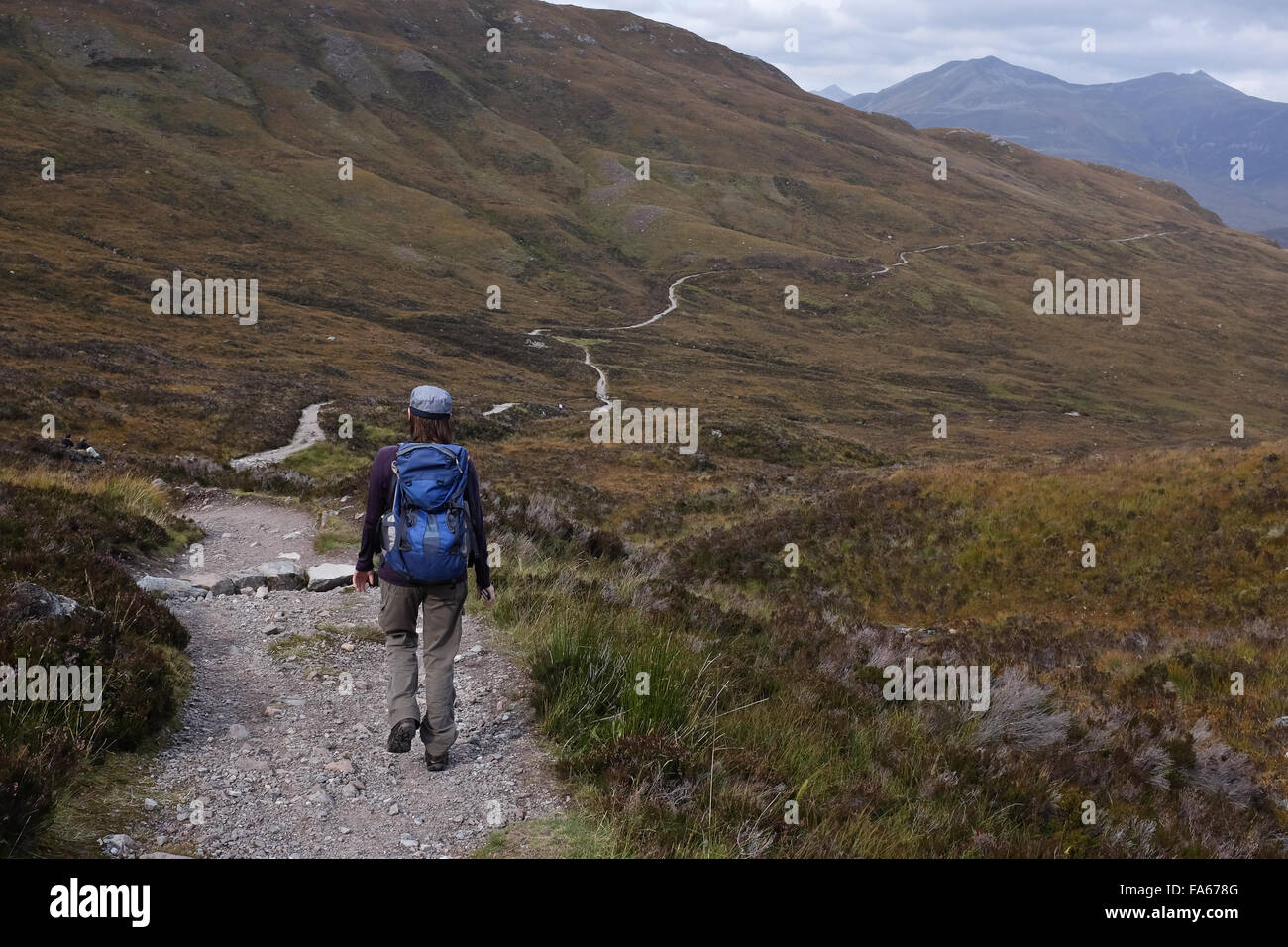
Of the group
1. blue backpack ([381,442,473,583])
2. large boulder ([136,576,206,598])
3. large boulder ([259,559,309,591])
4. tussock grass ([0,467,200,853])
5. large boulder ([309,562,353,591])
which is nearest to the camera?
tussock grass ([0,467,200,853])

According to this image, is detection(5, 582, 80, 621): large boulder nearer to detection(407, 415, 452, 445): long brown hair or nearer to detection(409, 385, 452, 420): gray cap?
detection(407, 415, 452, 445): long brown hair

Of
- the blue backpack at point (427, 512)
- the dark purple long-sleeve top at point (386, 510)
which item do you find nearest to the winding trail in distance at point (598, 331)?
the dark purple long-sleeve top at point (386, 510)

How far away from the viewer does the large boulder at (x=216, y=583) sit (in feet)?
33.3

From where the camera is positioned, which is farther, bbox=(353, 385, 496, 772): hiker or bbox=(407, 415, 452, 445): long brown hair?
bbox=(407, 415, 452, 445): long brown hair

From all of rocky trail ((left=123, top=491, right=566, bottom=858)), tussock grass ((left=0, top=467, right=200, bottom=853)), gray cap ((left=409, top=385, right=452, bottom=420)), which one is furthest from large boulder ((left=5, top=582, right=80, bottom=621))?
gray cap ((left=409, top=385, right=452, bottom=420))

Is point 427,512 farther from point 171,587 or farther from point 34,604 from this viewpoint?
point 171,587

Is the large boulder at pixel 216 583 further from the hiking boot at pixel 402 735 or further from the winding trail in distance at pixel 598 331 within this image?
the winding trail in distance at pixel 598 331

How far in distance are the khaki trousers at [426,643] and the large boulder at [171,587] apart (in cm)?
464

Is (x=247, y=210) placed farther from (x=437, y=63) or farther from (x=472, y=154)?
(x=437, y=63)

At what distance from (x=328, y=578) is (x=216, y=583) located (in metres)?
1.30

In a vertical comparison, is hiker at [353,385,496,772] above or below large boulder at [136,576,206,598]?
above

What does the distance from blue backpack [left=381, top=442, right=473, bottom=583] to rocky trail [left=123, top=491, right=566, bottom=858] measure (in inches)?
56.4

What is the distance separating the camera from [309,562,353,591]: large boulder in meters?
10.3

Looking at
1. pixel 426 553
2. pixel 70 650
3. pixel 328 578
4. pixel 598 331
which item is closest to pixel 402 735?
pixel 426 553
